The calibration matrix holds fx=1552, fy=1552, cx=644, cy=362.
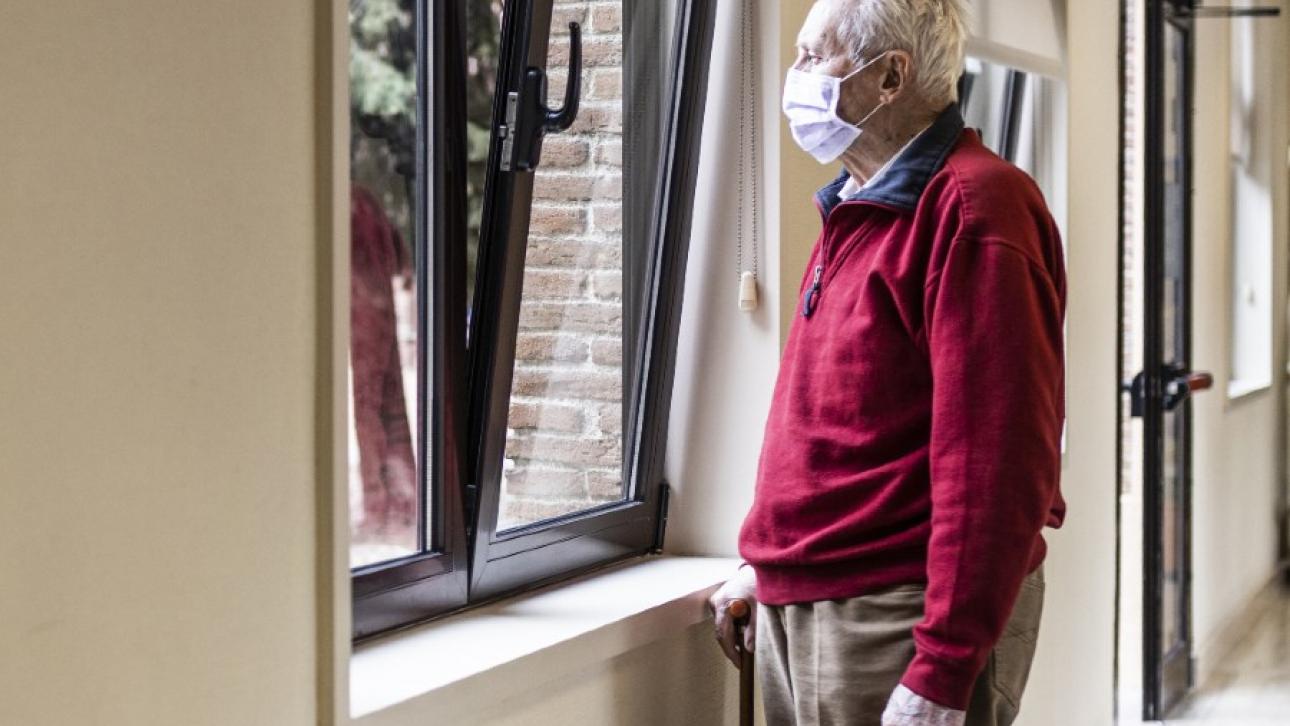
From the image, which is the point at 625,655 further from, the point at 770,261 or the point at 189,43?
the point at 189,43

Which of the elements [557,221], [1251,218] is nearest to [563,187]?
[557,221]

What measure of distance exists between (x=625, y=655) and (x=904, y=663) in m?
0.49

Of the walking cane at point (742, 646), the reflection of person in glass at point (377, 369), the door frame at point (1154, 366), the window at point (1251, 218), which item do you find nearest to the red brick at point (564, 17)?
the reflection of person in glass at point (377, 369)

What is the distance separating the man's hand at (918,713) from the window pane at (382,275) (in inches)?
28.4

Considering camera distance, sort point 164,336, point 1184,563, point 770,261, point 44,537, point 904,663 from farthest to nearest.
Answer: point 1184,563
point 770,261
point 904,663
point 164,336
point 44,537

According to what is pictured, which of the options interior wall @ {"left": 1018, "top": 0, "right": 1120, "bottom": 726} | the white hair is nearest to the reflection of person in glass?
the white hair

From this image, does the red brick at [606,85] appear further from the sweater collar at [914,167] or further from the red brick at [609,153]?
the sweater collar at [914,167]

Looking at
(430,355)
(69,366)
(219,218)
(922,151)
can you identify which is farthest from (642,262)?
(69,366)

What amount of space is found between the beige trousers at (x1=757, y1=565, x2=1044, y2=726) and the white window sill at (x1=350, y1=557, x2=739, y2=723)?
30 cm

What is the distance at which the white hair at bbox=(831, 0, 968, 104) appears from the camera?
2.04 meters

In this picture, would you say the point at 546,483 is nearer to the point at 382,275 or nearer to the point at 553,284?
the point at 553,284

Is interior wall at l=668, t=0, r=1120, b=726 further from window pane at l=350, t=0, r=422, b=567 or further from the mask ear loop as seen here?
window pane at l=350, t=0, r=422, b=567

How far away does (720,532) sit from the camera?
9.25 ft

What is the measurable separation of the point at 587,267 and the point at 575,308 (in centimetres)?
7
